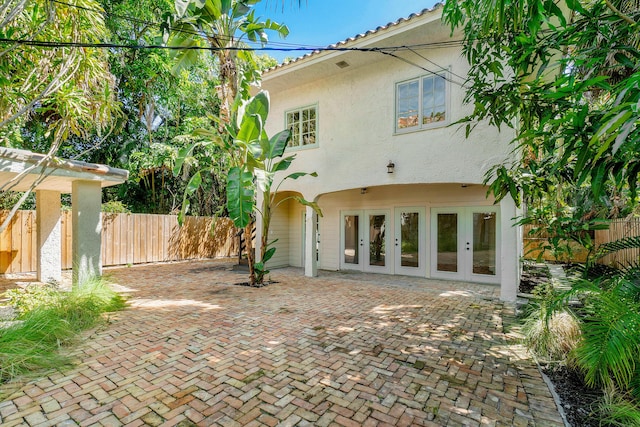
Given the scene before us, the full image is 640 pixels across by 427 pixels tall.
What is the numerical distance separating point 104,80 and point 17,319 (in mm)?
4416

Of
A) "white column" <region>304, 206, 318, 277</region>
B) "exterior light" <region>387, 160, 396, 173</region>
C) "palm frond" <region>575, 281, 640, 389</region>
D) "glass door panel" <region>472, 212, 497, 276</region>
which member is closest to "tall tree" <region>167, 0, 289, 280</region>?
"white column" <region>304, 206, 318, 277</region>

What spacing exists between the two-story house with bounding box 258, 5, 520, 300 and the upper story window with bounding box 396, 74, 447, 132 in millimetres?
28

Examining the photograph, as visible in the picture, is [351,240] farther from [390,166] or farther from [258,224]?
[390,166]

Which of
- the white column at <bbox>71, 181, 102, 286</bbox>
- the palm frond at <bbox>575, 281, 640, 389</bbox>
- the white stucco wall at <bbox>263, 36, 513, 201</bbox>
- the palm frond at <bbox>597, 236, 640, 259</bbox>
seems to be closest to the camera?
the palm frond at <bbox>575, 281, 640, 389</bbox>

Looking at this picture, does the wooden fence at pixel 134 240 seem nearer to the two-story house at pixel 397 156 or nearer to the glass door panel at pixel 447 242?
the two-story house at pixel 397 156

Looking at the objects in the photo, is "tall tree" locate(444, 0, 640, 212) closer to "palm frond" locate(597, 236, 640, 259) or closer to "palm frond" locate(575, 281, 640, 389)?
"palm frond" locate(575, 281, 640, 389)

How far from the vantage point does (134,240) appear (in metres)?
12.5

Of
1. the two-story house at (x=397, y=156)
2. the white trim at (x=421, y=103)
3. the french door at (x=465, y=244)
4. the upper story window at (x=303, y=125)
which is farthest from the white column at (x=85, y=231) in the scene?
the french door at (x=465, y=244)

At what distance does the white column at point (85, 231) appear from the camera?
6953mm

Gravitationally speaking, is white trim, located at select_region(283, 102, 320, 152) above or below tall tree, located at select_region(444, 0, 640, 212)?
above

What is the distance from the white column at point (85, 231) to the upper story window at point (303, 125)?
6239 mm

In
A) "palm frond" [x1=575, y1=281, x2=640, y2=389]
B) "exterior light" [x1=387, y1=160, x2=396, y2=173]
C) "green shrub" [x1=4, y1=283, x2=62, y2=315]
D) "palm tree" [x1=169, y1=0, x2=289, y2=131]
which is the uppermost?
"palm tree" [x1=169, y1=0, x2=289, y2=131]

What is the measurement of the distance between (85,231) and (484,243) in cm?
1082

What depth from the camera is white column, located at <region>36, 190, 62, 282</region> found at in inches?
350
